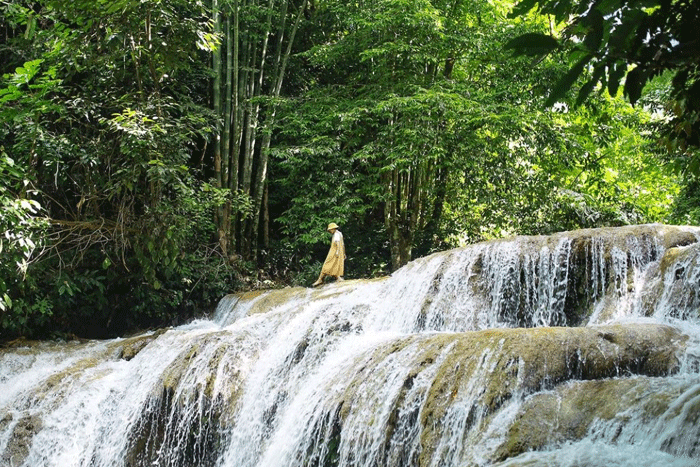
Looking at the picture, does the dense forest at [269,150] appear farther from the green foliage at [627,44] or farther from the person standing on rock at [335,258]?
the green foliage at [627,44]

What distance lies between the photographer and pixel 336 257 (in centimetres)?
1005

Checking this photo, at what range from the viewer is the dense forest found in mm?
8492

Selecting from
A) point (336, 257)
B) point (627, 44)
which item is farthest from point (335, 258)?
point (627, 44)

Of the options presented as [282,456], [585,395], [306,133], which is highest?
[306,133]

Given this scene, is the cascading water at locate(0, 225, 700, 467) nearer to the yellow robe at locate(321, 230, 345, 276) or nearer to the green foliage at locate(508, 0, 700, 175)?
the yellow robe at locate(321, 230, 345, 276)

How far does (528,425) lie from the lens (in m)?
3.74

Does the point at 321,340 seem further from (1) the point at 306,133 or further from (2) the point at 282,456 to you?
(1) the point at 306,133

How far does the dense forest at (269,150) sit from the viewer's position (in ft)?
27.9

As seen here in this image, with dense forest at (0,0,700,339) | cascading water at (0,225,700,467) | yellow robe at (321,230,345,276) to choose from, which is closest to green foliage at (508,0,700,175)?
cascading water at (0,225,700,467)

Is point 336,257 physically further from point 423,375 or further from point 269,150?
point 423,375

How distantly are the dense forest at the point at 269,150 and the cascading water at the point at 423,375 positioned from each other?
5.41ft

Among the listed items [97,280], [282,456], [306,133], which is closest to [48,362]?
[97,280]

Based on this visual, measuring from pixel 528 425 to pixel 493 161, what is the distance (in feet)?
28.1

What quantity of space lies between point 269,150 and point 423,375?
27.2 ft
